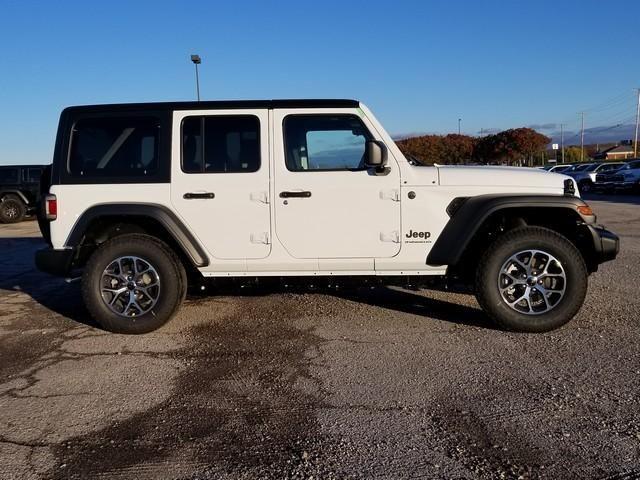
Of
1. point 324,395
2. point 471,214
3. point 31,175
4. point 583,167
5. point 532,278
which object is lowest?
point 324,395

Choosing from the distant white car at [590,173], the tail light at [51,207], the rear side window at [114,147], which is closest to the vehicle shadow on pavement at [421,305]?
the rear side window at [114,147]

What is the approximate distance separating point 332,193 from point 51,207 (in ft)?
8.35

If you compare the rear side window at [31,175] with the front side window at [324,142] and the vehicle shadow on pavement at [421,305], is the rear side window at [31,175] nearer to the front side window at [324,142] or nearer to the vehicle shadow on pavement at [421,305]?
the vehicle shadow on pavement at [421,305]

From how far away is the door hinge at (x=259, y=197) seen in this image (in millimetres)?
4957

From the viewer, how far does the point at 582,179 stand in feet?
98.2

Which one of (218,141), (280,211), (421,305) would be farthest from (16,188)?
(421,305)

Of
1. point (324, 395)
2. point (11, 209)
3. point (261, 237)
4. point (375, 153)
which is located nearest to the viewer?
point (324, 395)

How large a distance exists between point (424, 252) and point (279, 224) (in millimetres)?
1328

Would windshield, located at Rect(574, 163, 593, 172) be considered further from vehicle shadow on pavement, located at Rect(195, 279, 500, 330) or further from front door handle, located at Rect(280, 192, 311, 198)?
front door handle, located at Rect(280, 192, 311, 198)

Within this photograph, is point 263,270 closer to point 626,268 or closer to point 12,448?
point 12,448

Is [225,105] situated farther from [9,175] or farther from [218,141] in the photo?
[9,175]

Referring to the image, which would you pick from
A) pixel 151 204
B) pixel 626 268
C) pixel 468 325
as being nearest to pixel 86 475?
Result: pixel 151 204

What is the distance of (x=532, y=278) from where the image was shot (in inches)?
191

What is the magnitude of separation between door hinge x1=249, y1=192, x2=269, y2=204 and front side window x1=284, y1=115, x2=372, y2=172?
13.2 inches
